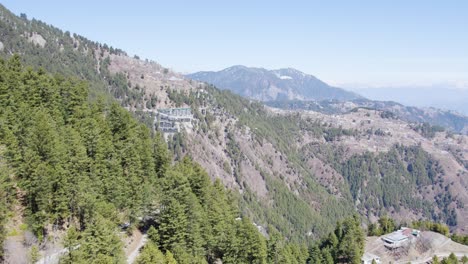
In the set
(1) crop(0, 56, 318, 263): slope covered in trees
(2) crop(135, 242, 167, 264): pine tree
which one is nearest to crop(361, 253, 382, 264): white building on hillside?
(1) crop(0, 56, 318, 263): slope covered in trees

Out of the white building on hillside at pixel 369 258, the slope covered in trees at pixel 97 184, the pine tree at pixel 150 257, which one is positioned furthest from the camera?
the white building on hillside at pixel 369 258

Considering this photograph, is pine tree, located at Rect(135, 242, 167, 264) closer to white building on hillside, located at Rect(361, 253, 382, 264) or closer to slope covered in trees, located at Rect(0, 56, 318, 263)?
slope covered in trees, located at Rect(0, 56, 318, 263)

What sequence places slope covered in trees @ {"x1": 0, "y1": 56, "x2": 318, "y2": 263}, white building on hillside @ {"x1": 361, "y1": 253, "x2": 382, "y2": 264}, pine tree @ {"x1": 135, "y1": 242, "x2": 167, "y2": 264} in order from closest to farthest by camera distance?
pine tree @ {"x1": 135, "y1": 242, "x2": 167, "y2": 264}, slope covered in trees @ {"x1": 0, "y1": 56, "x2": 318, "y2": 263}, white building on hillside @ {"x1": 361, "y1": 253, "x2": 382, "y2": 264}

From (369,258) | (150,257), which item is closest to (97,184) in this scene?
(150,257)

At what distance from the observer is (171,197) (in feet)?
206

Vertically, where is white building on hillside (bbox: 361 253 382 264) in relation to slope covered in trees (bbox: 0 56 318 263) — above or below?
below

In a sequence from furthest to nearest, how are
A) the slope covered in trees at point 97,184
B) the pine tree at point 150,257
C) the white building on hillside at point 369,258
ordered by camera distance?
1. the white building on hillside at point 369,258
2. the slope covered in trees at point 97,184
3. the pine tree at point 150,257

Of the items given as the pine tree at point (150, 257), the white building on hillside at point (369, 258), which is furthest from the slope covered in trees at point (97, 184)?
the white building on hillside at point (369, 258)

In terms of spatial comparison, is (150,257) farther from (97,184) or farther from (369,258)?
(369,258)

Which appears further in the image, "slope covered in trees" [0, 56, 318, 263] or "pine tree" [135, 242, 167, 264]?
"slope covered in trees" [0, 56, 318, 263]

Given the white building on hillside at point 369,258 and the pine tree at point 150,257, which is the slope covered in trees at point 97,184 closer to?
the pine tree at point 150,257

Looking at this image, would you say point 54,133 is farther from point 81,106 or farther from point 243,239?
point 243,239

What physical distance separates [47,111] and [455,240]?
137 meters

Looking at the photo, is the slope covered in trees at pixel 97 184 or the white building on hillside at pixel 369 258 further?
the white building on hillside at pixel 369 258
